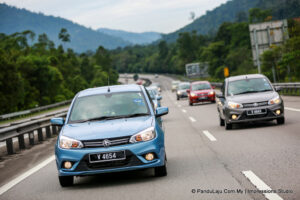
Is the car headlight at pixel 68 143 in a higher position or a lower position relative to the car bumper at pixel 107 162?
higher

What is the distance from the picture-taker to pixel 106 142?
6973mm

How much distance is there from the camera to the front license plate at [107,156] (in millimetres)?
6953

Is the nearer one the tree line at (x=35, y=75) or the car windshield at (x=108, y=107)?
the car windshield at (x=108, y=107)

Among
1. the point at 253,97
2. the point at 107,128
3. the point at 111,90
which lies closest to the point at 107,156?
the point at 107,128

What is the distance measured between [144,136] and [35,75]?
85.6 metres

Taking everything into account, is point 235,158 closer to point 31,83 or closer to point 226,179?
point 226,179

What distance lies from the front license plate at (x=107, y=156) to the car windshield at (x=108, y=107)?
1092 millimetres

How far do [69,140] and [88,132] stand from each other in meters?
0.31

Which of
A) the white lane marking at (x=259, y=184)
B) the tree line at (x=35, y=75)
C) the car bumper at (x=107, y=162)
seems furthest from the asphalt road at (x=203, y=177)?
the tree line at (x=35, y=75)

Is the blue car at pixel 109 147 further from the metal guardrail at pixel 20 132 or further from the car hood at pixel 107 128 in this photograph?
the metal guardrail at pixel 20 132

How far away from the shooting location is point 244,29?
130375mm

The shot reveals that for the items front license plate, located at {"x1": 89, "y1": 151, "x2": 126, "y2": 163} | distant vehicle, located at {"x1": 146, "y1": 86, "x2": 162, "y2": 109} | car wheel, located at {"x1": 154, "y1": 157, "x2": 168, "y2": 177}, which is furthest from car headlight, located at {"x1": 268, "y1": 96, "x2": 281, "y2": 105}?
front license plate, located at {"x1": 89, "y1": 151, "x2": 126, "y2": 163}

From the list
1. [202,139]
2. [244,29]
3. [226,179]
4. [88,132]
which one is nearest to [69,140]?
[88,132]

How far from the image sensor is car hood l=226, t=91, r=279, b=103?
1333 centimetres
